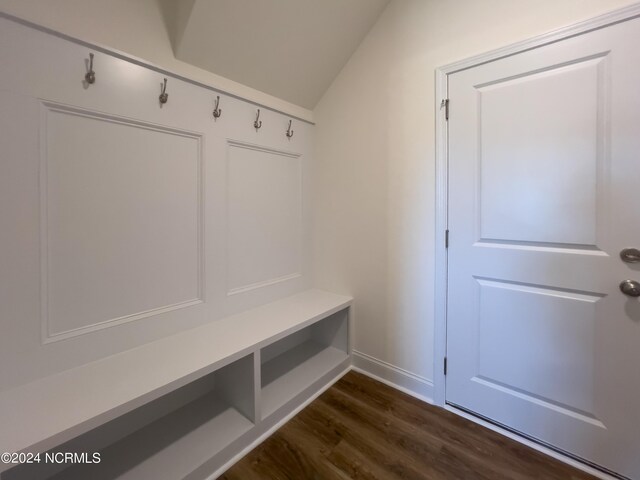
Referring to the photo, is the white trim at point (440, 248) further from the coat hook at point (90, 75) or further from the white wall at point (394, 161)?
the coat hook at point (90, 75)

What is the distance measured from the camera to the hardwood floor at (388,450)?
129 centimetres

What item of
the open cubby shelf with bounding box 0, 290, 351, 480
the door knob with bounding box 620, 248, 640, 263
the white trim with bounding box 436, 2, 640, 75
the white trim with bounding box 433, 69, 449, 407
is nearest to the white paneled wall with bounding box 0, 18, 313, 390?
the open cubby shelf with bounding box 0, 290, 351, 480

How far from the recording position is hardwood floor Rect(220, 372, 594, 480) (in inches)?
51.0

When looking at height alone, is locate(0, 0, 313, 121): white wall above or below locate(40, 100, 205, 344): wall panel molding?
above

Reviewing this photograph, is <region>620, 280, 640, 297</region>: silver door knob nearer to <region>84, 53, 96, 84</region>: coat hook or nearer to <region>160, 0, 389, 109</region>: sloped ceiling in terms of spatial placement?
<region>160, 0, 389, 109</region>: sloped ceiling

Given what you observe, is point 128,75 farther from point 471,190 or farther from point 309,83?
point 471,190

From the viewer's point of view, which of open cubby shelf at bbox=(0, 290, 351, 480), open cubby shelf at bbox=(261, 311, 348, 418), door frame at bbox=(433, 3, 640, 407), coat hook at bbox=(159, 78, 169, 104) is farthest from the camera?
open cubby shelf at bbox=(261, 311, 348, 418)

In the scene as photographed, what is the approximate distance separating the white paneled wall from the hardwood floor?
2.66 ft

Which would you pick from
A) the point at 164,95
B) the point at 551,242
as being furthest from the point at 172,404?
the point at 551,242

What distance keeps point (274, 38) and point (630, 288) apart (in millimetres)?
2230

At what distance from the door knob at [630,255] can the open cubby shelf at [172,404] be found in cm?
150

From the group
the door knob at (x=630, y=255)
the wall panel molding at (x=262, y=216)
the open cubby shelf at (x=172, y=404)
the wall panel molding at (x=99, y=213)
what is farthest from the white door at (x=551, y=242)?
the wall panel molding at (x=99, y=213)

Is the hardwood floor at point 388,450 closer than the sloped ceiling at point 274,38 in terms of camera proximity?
Yes

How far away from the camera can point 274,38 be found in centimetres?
172
